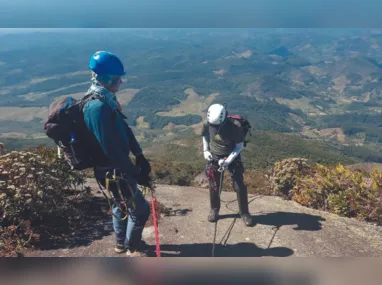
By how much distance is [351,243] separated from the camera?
7.47 m

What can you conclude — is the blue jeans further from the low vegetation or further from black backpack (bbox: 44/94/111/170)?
the low vegetation

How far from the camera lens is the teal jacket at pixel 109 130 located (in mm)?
4270

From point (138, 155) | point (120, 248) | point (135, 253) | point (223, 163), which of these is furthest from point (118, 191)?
point (223, 163)

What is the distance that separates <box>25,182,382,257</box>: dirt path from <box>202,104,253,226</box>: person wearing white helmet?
0.53 meters

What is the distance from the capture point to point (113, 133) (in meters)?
4.43

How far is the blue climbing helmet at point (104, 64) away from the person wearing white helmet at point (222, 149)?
11.0ft

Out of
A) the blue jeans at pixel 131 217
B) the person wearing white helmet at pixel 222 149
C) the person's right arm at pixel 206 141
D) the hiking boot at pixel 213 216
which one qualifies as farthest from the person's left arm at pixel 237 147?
the blue jeans at pixel 131 217

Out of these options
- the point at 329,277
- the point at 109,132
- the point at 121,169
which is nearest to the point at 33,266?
the point at 329,277

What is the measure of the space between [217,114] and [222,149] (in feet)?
3.00

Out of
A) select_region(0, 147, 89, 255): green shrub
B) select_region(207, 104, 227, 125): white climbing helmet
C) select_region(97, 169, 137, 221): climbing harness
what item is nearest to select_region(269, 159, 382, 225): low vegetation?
select_region(207, 104, 227, 125): white climbing helmet

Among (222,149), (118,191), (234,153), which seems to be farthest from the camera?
(222,149)

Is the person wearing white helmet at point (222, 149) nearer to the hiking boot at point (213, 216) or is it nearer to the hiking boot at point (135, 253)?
the hiking boot at point (213, 216)

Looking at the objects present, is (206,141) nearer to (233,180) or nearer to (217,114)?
(217,114)

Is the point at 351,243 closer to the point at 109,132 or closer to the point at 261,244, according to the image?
the point at 261,244
